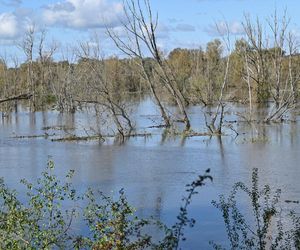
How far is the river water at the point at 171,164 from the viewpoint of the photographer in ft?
31.1

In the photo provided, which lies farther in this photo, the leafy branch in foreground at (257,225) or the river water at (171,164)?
the river water at (171,164)

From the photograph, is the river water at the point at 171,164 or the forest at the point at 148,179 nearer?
the forest at the point at 148,179

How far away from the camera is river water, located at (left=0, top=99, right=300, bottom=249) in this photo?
31.1 feet

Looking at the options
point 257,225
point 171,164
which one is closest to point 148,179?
point 171,164

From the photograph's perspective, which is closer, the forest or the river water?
the forest

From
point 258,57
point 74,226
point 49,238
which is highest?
point 258,57

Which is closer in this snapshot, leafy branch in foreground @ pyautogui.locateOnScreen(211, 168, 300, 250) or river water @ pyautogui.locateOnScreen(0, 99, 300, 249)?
leafy branch in foreground @ pyautogui.locateOnScreen(211, 168, 300, 250)

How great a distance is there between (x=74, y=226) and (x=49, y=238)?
3889mm

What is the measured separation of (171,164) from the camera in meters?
14.1

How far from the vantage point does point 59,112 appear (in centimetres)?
3691

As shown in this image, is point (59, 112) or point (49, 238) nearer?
point (49, 238)

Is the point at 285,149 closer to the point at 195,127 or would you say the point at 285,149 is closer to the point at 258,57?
the point at 195,127

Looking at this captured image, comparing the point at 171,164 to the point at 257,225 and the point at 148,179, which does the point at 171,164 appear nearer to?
the point at 148,179

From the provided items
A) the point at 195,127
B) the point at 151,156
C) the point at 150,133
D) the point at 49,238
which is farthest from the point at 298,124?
the point at 49,238
